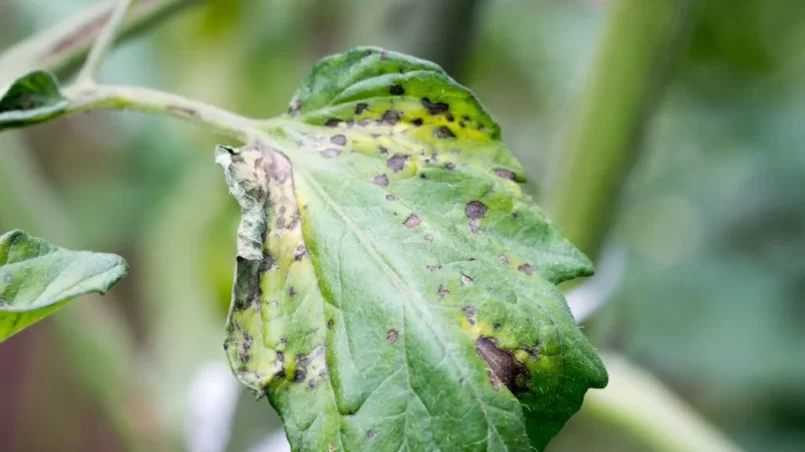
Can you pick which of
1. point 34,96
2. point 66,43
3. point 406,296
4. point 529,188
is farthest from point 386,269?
point 529,188

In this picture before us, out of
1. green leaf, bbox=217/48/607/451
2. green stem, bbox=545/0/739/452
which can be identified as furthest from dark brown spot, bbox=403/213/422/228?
green stem, bbox=545/0/739/452

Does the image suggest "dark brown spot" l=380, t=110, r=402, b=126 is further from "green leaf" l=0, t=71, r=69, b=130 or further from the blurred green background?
the blurred green background

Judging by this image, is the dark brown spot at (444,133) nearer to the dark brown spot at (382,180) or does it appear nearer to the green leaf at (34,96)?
the dark brown spot at (382,180)

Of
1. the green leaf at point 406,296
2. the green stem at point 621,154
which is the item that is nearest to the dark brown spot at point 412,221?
the green leaf at point 406,296

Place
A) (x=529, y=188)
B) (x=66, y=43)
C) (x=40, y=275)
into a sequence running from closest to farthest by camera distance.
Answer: (x=40, y=275) < (x=66, y=43) < (x=529, y=188)

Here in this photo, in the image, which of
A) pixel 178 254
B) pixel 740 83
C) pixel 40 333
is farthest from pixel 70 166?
pixel 740 83

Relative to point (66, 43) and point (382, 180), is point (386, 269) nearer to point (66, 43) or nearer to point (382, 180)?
point (382, 180)
